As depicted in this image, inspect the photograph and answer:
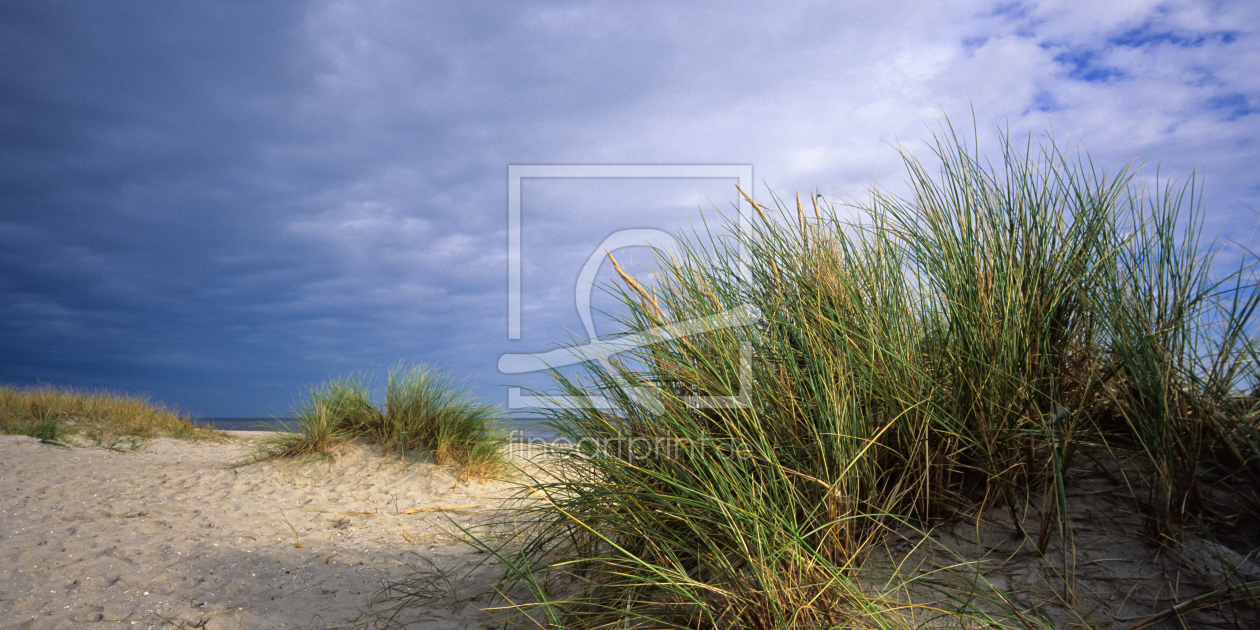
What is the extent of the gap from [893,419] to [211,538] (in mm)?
4338

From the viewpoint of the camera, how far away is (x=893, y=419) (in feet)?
6.23

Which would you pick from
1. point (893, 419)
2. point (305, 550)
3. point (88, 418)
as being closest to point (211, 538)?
point (305, 550)

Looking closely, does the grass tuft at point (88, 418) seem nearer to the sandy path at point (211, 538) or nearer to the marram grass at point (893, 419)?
the sandy path at point (211, 538)

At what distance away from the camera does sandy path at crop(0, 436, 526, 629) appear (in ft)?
9.87

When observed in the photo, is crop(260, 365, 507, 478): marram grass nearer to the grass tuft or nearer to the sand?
the sand

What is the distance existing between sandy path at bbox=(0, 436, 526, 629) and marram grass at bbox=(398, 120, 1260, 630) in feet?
3.63

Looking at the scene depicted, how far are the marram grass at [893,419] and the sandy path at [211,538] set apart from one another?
111 centimetres

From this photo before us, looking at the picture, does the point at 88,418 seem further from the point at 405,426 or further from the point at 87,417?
the point at 405,426

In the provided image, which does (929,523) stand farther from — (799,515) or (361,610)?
(361,610)

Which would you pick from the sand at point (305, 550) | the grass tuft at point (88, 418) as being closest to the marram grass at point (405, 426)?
the sand at point (305, 550)

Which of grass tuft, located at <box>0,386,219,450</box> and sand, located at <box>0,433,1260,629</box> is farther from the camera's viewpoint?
grass tuft, located at <box>0,386,219,450</box>

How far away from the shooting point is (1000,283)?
222 centimetres

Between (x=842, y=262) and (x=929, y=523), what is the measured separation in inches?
40.8

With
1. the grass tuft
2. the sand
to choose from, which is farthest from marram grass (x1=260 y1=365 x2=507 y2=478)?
the grass tuft
